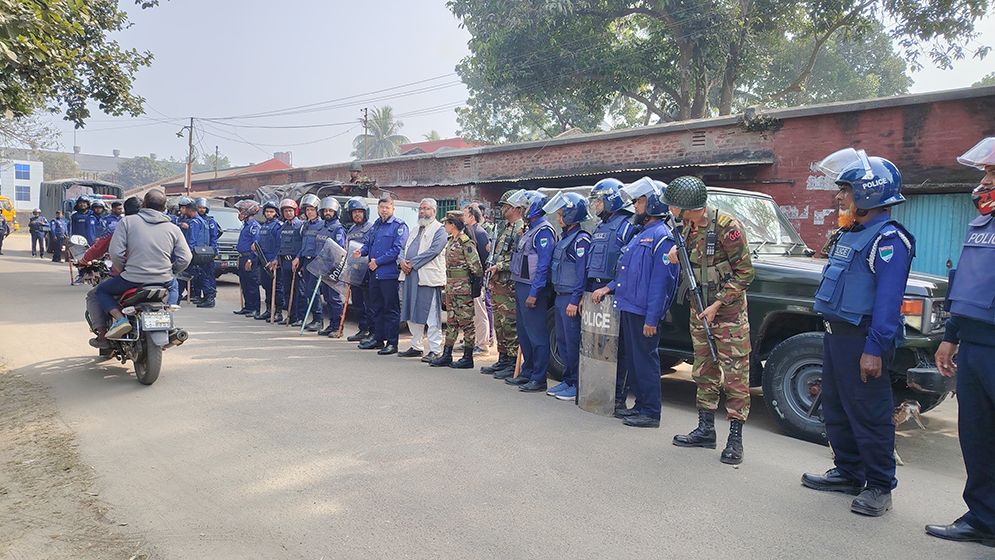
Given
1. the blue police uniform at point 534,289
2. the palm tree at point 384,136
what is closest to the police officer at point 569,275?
the blue police uniform at point 534,289

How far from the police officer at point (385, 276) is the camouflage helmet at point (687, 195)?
14.1 ft

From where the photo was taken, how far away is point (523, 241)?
6812 millimetres

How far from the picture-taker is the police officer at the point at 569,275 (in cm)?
623

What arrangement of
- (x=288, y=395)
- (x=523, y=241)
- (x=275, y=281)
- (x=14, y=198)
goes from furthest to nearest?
1. (x=14, y=198)
2. (x=275, y=281)
3. (x=523, y=241)
4. (x=288, y=395)

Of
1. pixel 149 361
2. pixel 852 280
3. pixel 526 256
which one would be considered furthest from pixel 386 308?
pixel 852 280

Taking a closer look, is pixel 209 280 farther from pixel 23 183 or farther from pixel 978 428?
pixel 23 183

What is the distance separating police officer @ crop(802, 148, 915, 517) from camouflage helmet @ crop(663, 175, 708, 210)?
3.11 feet

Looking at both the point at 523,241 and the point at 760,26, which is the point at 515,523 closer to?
the point at 523,241

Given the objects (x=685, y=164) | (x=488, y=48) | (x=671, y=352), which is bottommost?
(x=671, y=352)

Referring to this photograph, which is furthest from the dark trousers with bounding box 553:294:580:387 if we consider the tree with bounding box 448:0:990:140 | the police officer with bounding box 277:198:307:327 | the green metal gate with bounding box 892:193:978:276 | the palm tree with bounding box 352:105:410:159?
the palm tree with bounding box 352:105:410:159

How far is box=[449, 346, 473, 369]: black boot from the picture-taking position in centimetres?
774

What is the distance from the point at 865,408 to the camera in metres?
3.86

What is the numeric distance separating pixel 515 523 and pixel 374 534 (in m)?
0.73

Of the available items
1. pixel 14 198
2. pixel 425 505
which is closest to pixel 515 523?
pixel 425 505
